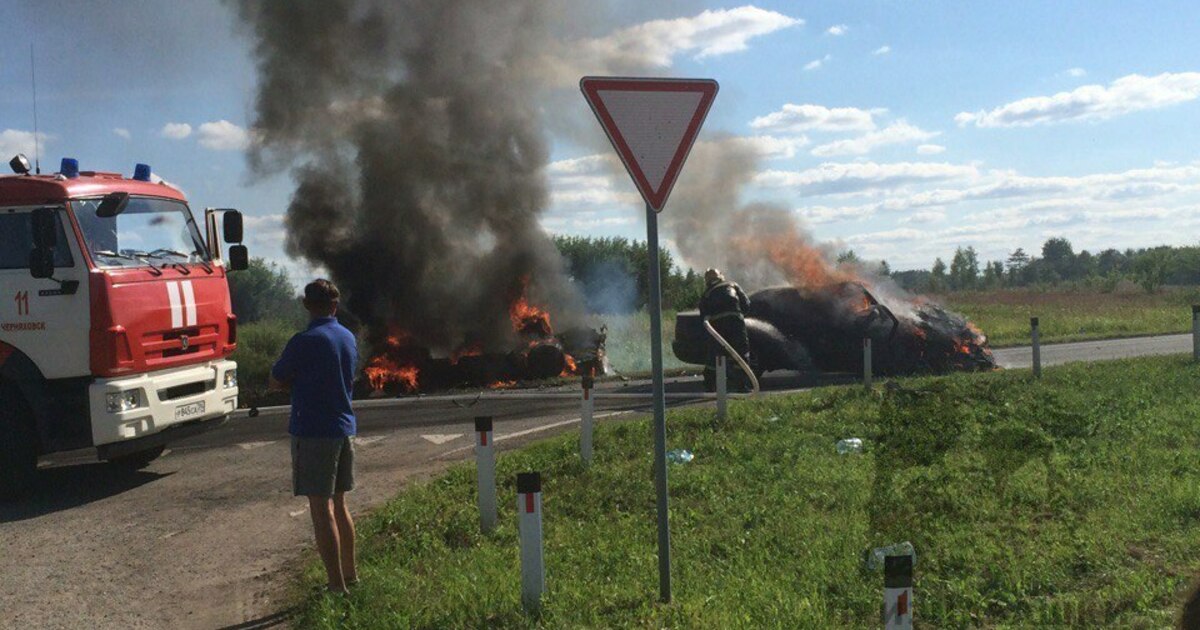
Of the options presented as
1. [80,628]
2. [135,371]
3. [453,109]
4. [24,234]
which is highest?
[453,109]

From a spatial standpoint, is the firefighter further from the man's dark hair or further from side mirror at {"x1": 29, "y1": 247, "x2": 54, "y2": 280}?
the man's dark hair

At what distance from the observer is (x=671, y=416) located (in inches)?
501

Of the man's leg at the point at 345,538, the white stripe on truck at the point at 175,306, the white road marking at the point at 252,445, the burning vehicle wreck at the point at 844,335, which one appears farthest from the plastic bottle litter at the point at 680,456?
the burning vehicle wreck at the point at 844,335

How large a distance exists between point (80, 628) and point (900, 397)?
1009cm

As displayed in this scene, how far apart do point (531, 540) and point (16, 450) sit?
660 cm

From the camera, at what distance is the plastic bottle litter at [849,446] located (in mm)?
10237

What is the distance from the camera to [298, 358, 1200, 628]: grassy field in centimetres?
574

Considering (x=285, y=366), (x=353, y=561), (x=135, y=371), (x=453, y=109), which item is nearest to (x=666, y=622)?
(x=353, y=561)

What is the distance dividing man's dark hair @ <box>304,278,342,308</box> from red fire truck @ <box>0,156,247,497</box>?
13.9ft

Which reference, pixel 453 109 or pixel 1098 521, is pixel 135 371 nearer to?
pixel 1098 521

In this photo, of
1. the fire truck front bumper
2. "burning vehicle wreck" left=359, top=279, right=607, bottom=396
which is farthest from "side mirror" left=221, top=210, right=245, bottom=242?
"burning vehicle wreck" left=359, top=279, right=607, bottom=396

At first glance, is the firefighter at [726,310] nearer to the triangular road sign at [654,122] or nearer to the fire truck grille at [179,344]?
the fire truck grille at [179,344]

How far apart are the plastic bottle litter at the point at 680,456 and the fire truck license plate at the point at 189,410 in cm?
480

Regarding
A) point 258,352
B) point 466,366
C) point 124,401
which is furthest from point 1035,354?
point 258,352
